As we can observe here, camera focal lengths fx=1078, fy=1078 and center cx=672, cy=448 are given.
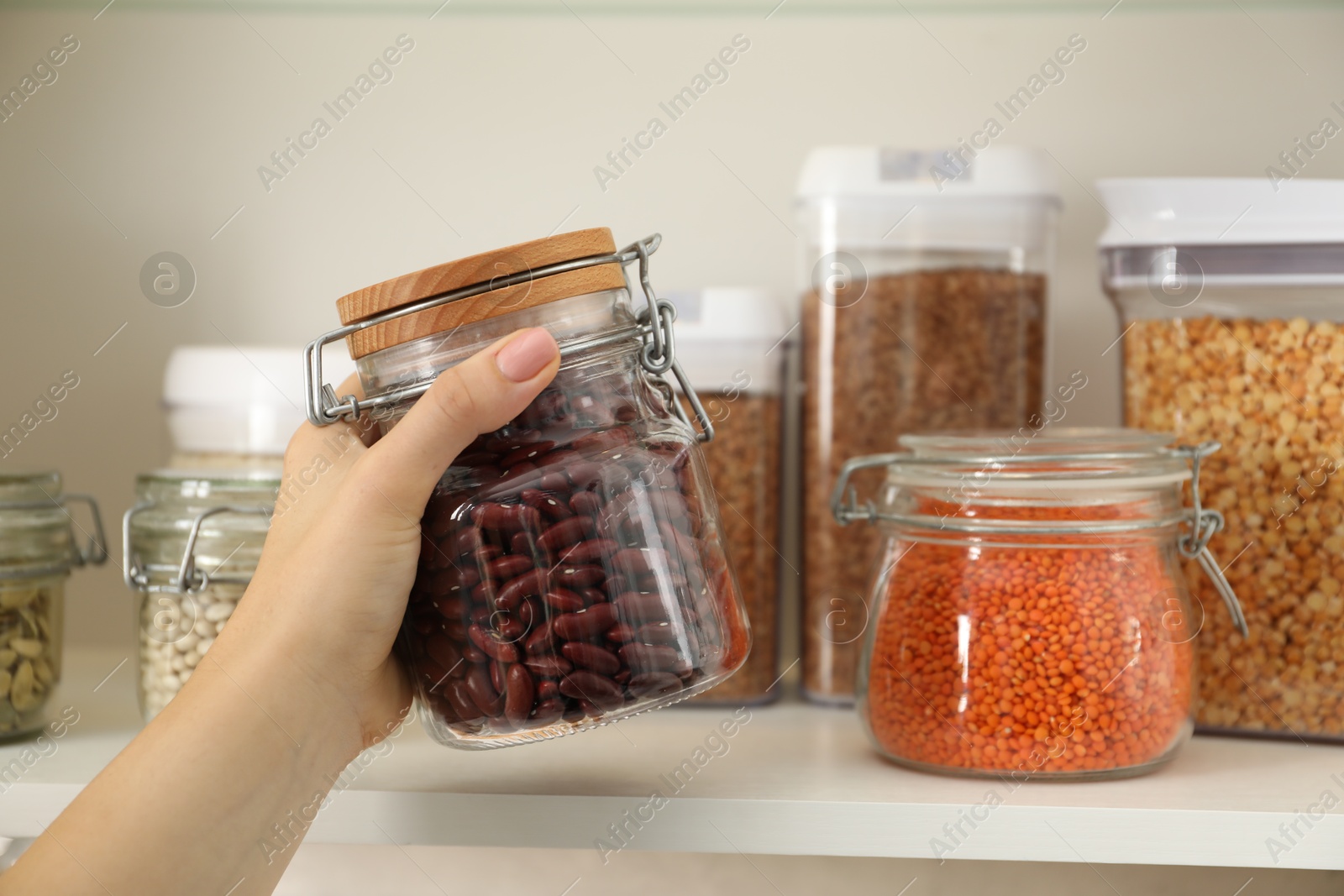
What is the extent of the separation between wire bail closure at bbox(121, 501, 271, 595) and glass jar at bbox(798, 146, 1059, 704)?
0.40 m

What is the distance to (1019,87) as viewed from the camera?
0.88 meters

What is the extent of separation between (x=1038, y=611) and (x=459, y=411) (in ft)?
1.09

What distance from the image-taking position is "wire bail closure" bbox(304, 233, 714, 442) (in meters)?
0.49

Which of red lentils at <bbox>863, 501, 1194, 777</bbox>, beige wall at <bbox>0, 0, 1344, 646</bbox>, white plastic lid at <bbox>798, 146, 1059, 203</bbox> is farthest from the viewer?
beige wall at <bbox>0, 0, 1344, 646</bbox>

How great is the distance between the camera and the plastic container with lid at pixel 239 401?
0.76 meters

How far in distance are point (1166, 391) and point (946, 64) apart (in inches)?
13.8

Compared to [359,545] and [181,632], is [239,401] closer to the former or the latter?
[181,632]

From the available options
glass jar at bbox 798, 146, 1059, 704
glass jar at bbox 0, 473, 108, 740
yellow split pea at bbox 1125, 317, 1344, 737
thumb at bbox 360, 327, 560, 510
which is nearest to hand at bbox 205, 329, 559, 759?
thumb at bbox 360, 327, 560, 510

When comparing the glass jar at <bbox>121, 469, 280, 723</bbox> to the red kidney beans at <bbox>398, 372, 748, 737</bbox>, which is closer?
the red kidney beans at <bbox>398, 372, 748, 737</bbox>

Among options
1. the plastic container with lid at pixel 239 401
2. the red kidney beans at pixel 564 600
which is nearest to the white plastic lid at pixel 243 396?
the plastic container with lid at pixel 239 401

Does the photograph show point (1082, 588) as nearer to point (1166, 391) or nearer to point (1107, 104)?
point (1166, 391)

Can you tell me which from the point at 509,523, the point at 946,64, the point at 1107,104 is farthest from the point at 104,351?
the point at 1107,104

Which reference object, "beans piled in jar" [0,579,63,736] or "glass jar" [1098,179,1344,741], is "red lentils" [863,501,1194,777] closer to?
"glass jar" [1098,179,1344,741]

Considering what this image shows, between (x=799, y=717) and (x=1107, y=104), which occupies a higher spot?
(x=1107, y=104)
